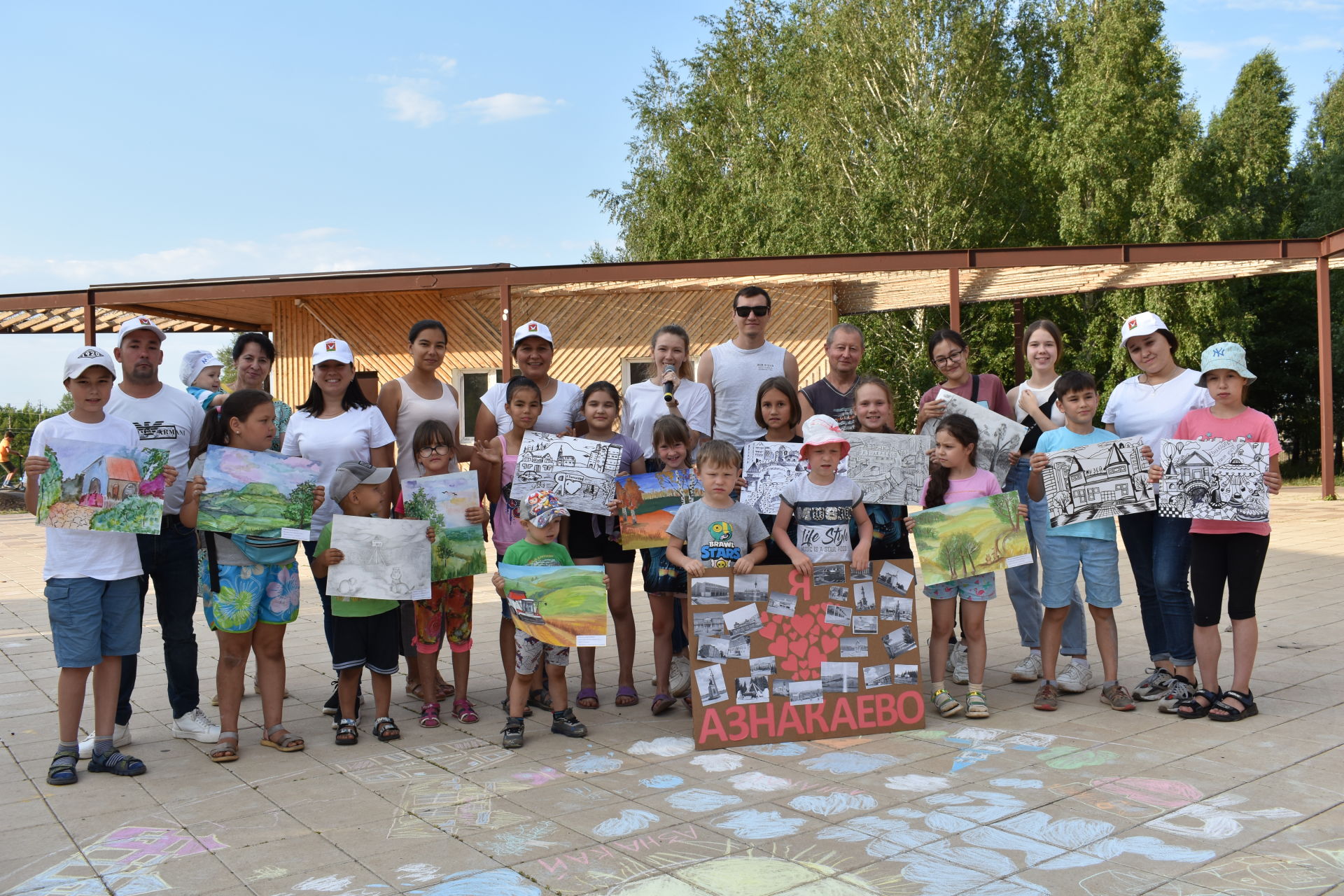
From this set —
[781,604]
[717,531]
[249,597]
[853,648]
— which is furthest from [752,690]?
[249,597]

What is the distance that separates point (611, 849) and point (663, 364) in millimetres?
2745

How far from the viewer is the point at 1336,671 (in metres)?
5.70

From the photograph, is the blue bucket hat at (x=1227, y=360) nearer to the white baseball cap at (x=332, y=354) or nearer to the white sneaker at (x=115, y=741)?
the white baseball cap at (x=332, y=354)

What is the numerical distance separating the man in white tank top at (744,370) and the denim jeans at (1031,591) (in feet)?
4.73

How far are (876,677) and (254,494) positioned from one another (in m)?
3.04

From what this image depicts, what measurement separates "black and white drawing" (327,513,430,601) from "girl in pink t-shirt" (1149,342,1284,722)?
3.66 meters

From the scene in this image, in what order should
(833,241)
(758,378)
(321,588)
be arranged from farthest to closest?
(833,241) < (758,378) < (321,588)

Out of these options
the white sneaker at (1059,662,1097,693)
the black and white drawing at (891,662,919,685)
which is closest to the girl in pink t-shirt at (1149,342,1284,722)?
the white sneaker at (1059,662,1097,693)

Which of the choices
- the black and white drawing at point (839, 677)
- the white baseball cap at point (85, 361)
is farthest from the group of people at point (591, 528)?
the black and white drawing at point (839, 677)

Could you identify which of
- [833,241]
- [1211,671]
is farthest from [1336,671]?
[833,241]

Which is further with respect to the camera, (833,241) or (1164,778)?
(833,241)

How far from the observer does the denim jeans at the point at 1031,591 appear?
18.1 ft

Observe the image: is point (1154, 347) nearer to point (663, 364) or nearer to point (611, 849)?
point (663, 364)

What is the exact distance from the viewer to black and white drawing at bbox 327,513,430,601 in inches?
187
